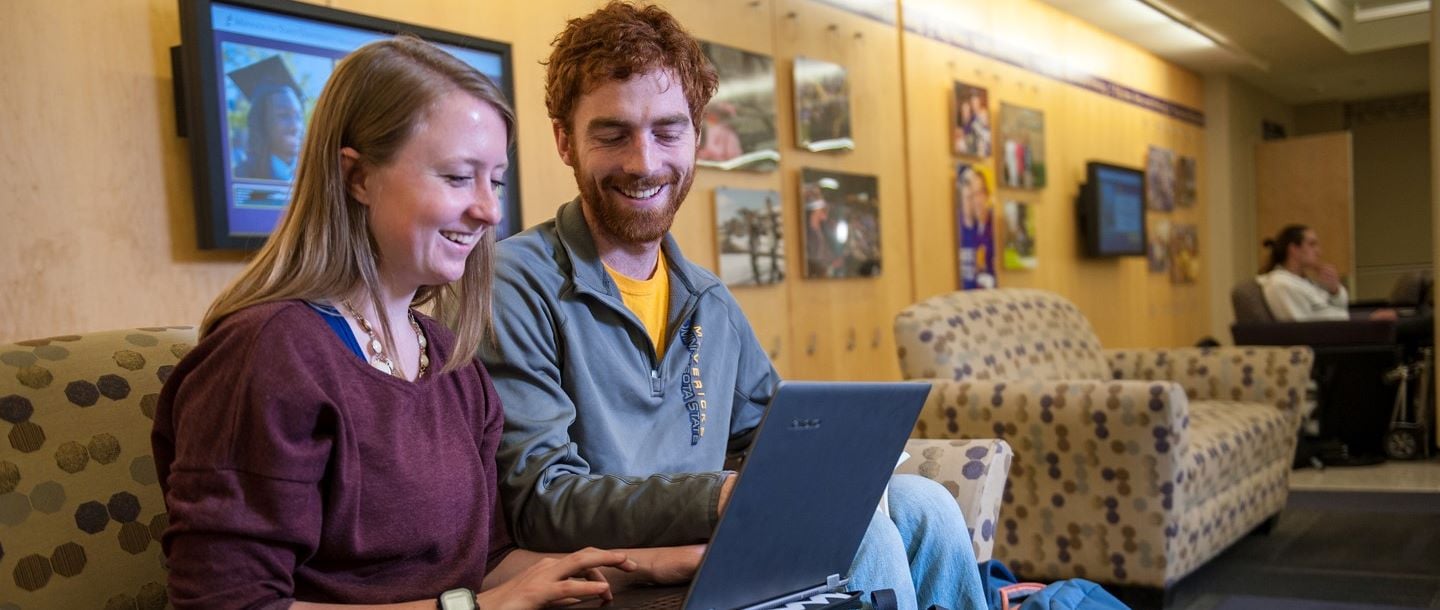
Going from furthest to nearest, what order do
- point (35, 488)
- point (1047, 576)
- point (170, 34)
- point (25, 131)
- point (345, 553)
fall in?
point (1047, 576)
point (170, 34)
point (25, 131)
point (35, 488)
point (345, 553)

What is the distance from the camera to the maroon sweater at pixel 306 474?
3.64 ft

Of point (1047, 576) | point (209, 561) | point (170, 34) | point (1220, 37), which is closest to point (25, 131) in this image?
point (170, 34)

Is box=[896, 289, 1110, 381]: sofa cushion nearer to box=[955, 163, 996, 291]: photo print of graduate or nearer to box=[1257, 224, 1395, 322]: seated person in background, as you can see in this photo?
box=[955, 163, 996, 291]: photo print of graduate

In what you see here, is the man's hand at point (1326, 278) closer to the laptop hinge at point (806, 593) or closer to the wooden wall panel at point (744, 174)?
the wooden wall panel at point (744, 174)

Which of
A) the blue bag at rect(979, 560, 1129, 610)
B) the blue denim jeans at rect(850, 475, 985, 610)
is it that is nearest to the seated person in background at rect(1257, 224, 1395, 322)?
the blue bag at rect(979, 560, 1129, 610)

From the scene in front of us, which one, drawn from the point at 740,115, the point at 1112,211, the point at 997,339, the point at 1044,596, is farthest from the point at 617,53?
the point at 1112,211

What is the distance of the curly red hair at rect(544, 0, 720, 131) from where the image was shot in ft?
5.75

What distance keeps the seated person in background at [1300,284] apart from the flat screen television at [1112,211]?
3.64 ft

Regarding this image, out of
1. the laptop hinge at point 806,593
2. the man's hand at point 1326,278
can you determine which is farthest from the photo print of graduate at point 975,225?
the laptop hinge at point 806,593

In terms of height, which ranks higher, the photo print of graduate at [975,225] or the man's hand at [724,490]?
the photo print of graduate at [975,225]

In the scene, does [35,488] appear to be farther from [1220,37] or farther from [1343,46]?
[1343,46]

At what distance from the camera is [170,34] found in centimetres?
296

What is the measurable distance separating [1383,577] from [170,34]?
3.83 metres

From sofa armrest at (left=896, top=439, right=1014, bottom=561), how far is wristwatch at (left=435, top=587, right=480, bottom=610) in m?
1.31
